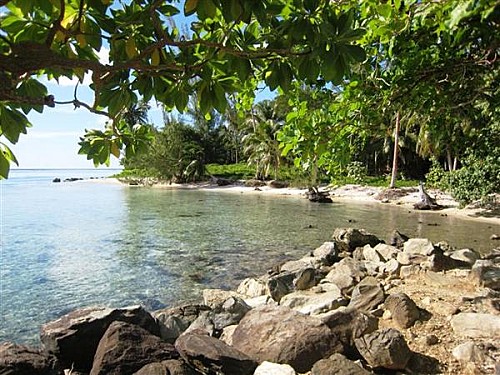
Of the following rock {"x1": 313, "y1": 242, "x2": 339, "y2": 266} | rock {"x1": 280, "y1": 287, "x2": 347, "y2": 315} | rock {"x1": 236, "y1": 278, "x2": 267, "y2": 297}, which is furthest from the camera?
rock {"x1": 313, "y1": 242, "x2": 339, "y2": 266}

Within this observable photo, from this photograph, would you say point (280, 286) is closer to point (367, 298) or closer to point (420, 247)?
point (367, 298)

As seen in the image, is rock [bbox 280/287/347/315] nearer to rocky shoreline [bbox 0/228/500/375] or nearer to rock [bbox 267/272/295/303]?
rocky shoreline [bbox 0/228/500/375]

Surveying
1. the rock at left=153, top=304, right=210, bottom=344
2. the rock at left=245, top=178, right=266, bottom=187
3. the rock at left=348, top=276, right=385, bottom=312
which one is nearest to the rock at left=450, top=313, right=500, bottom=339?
the rock at left=348, top=276, right=385, bottom=312

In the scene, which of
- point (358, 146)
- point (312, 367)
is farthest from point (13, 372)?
point (358, 146)

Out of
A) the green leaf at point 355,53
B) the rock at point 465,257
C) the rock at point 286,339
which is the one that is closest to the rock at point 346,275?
the rock at point 465,257

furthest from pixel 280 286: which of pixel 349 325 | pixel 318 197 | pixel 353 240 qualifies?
pixel 318 197

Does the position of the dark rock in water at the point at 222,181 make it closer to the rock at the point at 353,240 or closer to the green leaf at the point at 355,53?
the rock at the point at 353,240

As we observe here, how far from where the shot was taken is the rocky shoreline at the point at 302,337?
3629 mm

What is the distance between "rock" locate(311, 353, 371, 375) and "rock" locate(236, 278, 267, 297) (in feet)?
11.8

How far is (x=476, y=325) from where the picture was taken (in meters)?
4.08

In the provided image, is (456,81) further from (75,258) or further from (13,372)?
(75,258)

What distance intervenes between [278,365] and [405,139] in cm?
3390

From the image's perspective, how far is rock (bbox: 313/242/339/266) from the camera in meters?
9.02

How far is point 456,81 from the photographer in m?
4.76
